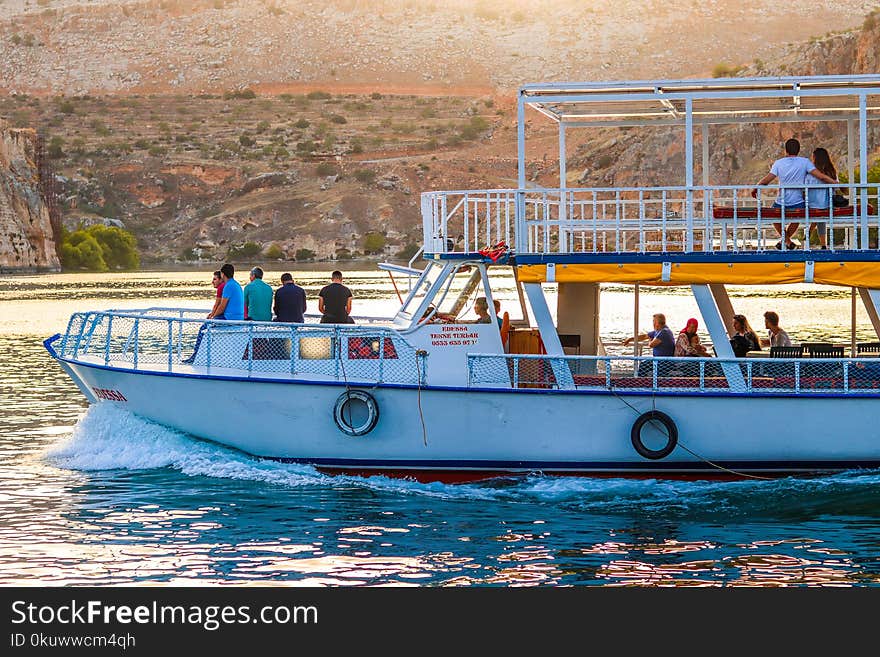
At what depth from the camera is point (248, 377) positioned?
53.2 ft

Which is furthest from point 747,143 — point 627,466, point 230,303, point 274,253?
point 627,466

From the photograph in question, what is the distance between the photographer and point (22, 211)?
115062 mm

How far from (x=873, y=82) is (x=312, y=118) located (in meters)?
162

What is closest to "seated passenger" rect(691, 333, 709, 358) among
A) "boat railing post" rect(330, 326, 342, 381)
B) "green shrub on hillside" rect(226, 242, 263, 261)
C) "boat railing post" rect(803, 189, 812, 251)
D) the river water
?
the river water

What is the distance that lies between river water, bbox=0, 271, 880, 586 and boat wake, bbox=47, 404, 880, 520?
22mm

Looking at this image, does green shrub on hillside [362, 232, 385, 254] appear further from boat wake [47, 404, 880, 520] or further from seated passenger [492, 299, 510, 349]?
seated passenger [492, 299, 510, 349]

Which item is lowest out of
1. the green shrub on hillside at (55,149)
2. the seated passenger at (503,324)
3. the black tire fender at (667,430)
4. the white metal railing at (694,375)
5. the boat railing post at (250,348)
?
the black tire fender at (667,430)

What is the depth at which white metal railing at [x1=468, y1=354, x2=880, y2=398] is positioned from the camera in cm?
1557

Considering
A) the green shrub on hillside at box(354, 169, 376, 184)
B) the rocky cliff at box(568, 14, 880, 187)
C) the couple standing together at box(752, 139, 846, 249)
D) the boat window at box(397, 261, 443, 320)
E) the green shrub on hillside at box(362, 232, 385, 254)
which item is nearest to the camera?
the couple standing together at box(752, 139, 846, 249)

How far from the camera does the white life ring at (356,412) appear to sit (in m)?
16.0

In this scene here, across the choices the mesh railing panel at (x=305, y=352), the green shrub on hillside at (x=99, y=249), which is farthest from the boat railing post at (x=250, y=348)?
the green shrub on hillside at (x=99, y=249)

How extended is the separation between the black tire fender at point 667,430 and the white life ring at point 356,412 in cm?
296

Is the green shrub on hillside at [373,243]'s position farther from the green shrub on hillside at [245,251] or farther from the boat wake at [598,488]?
the boat wake at [598,488]

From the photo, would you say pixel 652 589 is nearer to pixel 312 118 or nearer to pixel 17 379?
pixel 17 379
